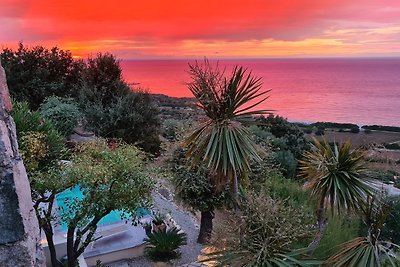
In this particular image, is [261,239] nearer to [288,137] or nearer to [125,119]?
[125,119]

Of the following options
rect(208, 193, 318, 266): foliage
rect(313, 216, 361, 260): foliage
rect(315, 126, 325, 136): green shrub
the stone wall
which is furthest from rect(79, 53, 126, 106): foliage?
rect(315, 126, 325, 136): green shrub

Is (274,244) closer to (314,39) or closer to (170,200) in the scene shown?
(170,200)

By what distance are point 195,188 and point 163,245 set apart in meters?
1.69

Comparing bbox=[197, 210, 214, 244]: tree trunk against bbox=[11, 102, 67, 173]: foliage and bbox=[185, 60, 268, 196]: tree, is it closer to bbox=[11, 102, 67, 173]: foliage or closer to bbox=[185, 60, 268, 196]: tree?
bbox=[185, 60, 268, 196]: tree

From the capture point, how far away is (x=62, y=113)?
17.9 m

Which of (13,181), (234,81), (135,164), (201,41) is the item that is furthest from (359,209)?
(201,41)

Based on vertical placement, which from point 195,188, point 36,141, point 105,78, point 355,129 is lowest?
point 355,129

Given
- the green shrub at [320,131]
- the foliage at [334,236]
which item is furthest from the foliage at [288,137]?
the green shrub at [320,131]

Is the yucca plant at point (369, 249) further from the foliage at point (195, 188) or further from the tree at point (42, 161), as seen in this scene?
the tree at point (42, 161)

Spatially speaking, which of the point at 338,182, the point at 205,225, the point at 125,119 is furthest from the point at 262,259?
the point at 125,119

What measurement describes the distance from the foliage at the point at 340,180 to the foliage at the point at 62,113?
1341 centimetres

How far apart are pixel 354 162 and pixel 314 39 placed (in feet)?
124

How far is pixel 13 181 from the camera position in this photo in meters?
1.90

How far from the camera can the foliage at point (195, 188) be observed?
9070mm
